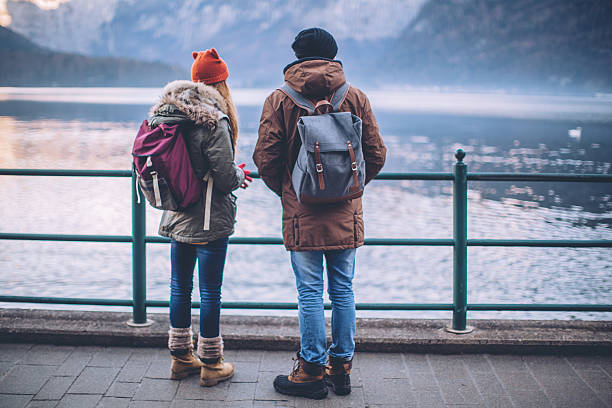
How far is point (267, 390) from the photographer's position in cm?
286

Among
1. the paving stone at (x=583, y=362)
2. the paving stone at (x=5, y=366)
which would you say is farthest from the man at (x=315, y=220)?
the paving stone at (x=5, y=366)

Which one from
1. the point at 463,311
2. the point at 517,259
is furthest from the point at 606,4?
the point at 463,311

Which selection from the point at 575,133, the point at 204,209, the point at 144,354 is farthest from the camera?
the point at 575,133

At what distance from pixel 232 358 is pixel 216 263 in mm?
705

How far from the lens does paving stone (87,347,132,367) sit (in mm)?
3106

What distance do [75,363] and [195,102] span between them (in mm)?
1518

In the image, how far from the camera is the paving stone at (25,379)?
9.21 ft

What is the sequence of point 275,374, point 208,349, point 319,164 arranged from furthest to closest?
point 275,374 < point 208,349 < point 319,164

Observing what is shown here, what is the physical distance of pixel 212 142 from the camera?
8.48ft

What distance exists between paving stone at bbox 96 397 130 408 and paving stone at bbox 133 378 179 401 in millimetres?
51

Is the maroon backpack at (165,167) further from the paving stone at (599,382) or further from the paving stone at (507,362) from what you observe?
the paving stone at (599,382)

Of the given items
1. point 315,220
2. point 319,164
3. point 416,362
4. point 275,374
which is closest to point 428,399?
point 416,362

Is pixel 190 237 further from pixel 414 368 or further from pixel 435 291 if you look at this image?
pixel 435 291

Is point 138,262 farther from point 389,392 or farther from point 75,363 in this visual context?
point 389,392
